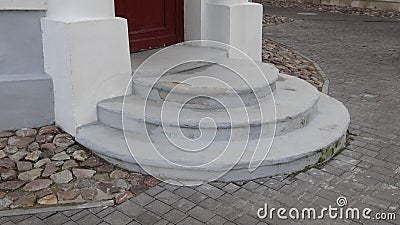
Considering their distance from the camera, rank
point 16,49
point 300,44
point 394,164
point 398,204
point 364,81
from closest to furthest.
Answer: point 398,204, point 394,164, point 16,49, point 364,81, point 300,44

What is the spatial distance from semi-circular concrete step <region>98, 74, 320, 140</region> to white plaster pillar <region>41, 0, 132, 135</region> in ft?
0.48

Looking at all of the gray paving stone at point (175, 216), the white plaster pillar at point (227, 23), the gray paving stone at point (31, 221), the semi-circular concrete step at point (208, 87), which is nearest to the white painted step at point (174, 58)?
the semi-circular concrete step at point (208, 87)

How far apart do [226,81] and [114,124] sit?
992 millimetres

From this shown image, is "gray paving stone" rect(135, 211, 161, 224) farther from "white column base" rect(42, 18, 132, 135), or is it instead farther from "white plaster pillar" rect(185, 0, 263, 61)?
"white plaster pillar" rect(185, 0, 263, 61)

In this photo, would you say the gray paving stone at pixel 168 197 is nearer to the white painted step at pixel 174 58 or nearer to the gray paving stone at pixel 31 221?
the gray paving stone at pixel 31 221

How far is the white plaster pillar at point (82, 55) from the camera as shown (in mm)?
3496

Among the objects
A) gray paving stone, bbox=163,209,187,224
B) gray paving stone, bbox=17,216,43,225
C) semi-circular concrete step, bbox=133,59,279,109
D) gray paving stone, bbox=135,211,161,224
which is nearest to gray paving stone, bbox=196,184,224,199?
gray paving stone, bbox=163,209,187,224

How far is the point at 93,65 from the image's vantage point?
11.8 feet

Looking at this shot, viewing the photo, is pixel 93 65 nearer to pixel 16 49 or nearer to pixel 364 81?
pixel 16 49

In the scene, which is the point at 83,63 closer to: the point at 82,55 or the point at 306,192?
the point at 82,55

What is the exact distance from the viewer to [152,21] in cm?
511

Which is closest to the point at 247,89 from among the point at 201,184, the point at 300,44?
the point at 201,184

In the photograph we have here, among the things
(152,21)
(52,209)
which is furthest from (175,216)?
(152,21)

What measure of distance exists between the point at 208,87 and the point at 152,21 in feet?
5.72
